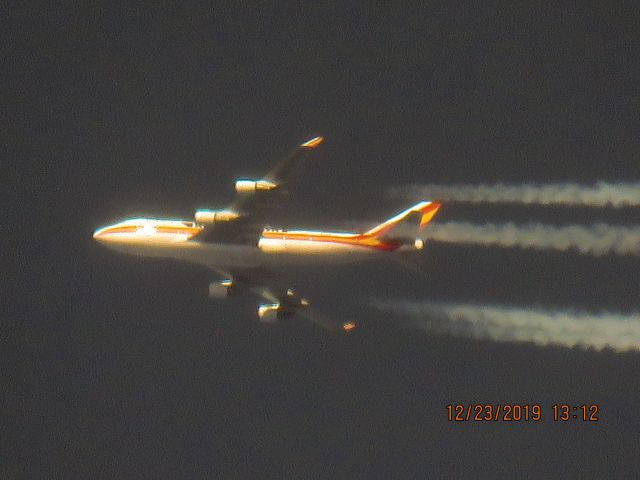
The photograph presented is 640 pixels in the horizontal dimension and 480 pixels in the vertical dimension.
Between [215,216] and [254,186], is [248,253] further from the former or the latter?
[254,186]

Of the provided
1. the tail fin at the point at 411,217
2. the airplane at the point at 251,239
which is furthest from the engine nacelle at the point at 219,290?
the tail fin at the point at 411,217

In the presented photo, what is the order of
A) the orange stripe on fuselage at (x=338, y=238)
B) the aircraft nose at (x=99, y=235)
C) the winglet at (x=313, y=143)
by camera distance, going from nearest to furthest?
the winglet at (x=313, y=143) → the orange stripe on fuselage at (x=338, y=238) → the aircraft nose at (x=99, y=235)

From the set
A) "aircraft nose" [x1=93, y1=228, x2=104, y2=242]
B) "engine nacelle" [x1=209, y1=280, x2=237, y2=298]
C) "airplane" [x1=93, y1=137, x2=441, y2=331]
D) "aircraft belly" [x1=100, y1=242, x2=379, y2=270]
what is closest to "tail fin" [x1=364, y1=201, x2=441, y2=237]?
"airplane" [x1=93, y1=137, x2=441, y2=331]

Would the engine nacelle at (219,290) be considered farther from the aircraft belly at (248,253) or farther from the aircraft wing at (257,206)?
the aircraft wing at (257,206)

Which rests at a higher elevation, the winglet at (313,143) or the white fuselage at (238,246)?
the winglet at (313,143)

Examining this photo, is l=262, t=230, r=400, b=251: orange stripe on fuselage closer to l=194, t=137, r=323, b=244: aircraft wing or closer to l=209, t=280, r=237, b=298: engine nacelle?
l=194, t=137, r=323, b=244: aircraft wing

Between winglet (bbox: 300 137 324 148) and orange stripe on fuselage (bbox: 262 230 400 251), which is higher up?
winglet (bbox: 300 137 324 148)

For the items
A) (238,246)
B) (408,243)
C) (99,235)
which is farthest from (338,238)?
(99,235)

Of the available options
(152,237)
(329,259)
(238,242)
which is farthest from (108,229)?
(329,259)
